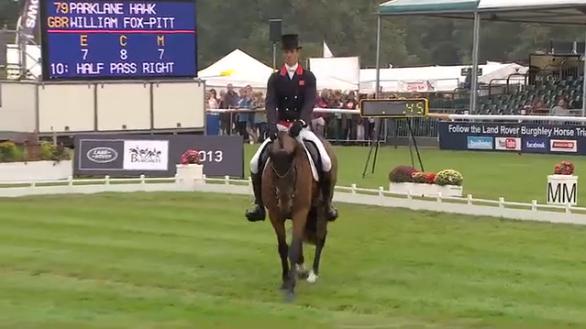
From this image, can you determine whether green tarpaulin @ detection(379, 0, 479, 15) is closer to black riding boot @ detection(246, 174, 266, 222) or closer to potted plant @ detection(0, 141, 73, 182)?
potted plant @ detection(0, 141, 73, 182)

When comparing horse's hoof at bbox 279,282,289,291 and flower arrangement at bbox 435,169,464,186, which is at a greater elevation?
flower arrangement at bbox 435,169,464,186

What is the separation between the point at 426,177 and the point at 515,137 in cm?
1448

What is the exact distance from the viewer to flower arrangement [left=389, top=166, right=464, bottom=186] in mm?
20844

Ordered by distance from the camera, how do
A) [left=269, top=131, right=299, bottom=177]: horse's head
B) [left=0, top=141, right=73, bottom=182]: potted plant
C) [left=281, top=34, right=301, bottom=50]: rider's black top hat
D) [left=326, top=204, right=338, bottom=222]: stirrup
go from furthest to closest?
[left=0, top=141, right=73, bottom=182]: potted plant → [left=326, top=204, right=338, bottom=222]: stirrup → [left=281, top=34, right=301, bottom=50]: rider's black top hat → [left=269, top=131, right=299, bottom=177]: horse's head

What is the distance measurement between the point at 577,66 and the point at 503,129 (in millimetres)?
16502

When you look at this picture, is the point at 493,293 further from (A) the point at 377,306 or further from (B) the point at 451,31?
(B) the point at 451,31

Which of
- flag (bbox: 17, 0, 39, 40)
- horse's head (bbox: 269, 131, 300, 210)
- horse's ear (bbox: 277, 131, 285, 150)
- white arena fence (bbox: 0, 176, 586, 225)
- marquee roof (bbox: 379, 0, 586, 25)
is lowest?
white arena fence (bbox: 0, 176, 586, 225)

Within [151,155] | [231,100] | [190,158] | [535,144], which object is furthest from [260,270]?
[231,100]

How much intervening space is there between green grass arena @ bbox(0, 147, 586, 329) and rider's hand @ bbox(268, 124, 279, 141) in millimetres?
1625

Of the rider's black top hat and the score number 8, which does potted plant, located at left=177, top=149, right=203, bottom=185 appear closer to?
the score number 8

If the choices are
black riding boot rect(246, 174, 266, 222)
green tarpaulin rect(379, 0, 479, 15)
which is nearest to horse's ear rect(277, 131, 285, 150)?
black riding boot rect(246, 174, 266, 222)

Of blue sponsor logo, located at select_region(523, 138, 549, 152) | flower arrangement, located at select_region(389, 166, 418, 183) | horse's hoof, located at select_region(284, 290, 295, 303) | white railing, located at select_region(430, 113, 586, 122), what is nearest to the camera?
horse's hoof, located at select_region(284, 290, 295, 303)

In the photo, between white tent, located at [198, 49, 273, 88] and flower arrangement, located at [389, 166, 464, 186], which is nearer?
flower arrangement, located at [389, 166, 464, 186]
